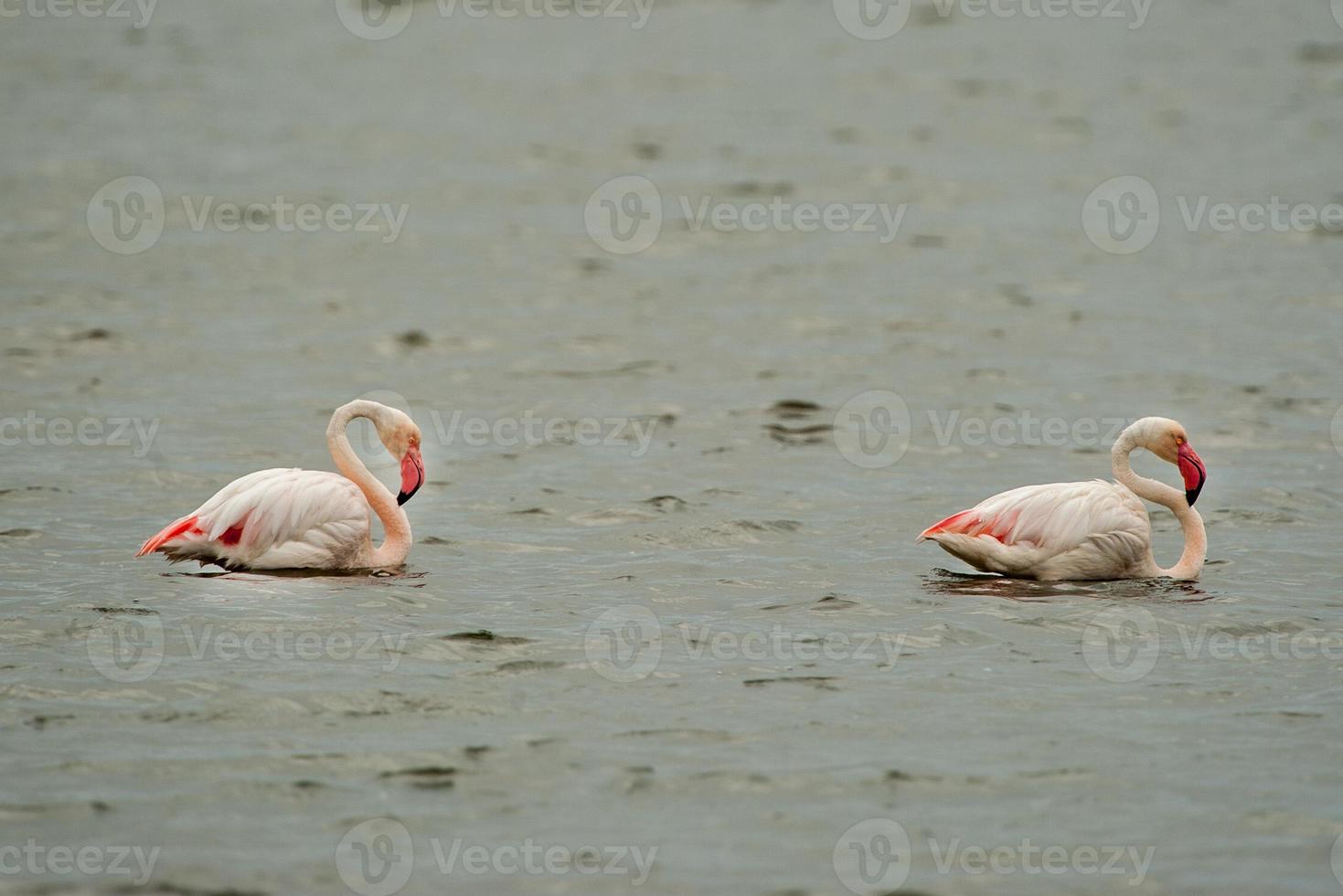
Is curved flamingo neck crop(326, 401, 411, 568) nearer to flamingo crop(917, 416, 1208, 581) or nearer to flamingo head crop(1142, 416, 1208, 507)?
flamingo crop(917, 416, 1208, 581)

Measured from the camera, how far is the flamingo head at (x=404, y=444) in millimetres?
11102

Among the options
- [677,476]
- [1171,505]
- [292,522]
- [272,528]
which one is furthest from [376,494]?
[1171,505]

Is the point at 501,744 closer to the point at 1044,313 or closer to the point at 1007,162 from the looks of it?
the point at 1044,313

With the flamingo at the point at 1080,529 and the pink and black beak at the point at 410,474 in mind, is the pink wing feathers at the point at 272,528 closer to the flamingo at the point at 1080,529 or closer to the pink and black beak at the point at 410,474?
the pink and black beak at the point at 410,474

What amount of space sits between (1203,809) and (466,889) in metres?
3.27

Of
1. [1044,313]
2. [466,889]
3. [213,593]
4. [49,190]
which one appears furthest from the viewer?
[49,190]

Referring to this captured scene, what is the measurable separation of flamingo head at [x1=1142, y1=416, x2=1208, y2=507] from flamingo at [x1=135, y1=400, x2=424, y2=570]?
4656 mm

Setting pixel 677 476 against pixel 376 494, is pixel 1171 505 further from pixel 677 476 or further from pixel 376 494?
pixel 376 494

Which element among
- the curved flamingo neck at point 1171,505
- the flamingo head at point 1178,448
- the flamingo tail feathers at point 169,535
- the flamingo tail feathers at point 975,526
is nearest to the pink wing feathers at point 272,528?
the flamingo tail feathers at point 169,535

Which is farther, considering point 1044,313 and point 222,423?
point 1044,313

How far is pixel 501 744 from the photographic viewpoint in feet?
27.7

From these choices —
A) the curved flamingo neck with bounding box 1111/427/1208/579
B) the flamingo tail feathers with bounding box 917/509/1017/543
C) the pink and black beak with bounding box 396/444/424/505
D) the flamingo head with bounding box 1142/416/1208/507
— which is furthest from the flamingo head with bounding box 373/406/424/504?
the flamingo head with bounding box 1142/416/1208/507

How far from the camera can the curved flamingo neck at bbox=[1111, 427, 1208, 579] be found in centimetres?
1105

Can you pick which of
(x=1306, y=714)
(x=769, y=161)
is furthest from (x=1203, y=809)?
(x=769, y=161)
